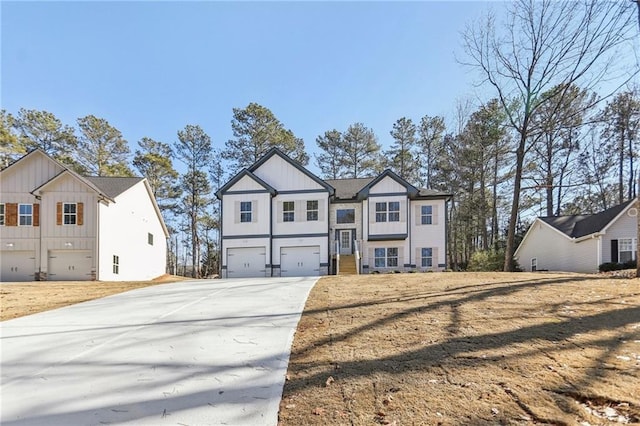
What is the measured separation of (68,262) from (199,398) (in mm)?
20893

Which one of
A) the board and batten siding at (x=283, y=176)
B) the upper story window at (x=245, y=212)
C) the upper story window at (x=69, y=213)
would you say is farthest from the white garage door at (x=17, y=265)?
the board and batten siding at (x=283, y=176)

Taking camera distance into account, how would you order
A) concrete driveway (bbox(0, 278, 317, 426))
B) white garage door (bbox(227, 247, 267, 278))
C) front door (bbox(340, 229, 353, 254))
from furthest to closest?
front door (bbox(340, 229, 353, 254))
white garage door (bbox(227, 247, 267, 278))
concrete driveway (bbox(0, 278, 317, 426))

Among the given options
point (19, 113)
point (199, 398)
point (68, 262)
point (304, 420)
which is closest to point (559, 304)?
point (304, 420)

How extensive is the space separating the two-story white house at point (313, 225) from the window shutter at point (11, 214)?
11.0m

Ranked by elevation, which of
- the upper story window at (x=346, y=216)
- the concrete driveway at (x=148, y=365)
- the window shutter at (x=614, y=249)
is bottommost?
the concrete driveway at (x=148, y=365)

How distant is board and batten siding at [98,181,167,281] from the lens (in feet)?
68.7

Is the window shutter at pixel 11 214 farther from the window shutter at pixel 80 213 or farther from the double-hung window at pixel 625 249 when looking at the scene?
the double-hung window at pixel 625 249

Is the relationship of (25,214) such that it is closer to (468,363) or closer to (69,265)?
(69,265)

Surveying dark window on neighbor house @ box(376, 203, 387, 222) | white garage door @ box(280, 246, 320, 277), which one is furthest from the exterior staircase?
dark window on neighbor house @ box(376, 203, 387, 222)

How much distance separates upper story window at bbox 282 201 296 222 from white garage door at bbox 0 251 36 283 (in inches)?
543

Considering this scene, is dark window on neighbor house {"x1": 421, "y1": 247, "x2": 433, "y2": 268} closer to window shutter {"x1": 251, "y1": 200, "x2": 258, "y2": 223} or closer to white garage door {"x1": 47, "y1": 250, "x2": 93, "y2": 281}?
window shutter {"x1": 251, "y1": 200, "x2": 258, "y2": 223}

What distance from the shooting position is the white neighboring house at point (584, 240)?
63.2ft

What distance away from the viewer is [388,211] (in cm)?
2186

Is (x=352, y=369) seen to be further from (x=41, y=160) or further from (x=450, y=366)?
(x=41, y=160)
